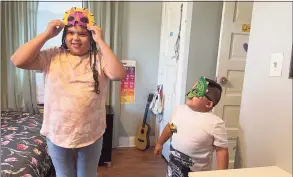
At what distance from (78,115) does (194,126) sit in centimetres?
55

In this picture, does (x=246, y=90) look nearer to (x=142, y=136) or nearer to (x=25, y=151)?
(x=25, y=151)

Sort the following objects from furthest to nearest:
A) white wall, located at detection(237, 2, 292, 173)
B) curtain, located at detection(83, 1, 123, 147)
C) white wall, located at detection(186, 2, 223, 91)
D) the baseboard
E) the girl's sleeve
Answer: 1. the baseboard
2. curtain, located at detection(83, 1, 123, 147)
3. white wall, located at detection(186, 2, 223, 91)
4. the girl's sleeve
5. white wall, located at detection(237, 2, 292, 173)

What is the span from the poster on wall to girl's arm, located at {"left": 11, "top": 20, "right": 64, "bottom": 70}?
1.85 metres

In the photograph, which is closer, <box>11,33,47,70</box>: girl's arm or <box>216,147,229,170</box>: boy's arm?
<box>11,33,47,70</box>: girl's arm

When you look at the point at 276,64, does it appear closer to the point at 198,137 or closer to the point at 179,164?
the point at 198,137

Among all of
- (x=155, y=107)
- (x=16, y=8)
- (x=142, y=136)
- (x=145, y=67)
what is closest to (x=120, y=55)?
(x=145, y=67)

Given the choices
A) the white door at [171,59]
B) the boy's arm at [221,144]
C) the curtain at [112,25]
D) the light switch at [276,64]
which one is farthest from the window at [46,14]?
the light switch at [276,64]

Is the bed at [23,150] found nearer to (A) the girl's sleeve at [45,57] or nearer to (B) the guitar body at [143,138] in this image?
(A) the girl's sleeve at [45,57]

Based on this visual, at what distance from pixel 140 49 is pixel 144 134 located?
3.30 ft

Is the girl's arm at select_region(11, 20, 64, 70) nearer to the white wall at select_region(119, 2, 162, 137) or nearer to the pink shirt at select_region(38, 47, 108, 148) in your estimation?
the pink shirt at select_region(38, 47, 108, 148)

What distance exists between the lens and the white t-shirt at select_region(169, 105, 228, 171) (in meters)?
1.19

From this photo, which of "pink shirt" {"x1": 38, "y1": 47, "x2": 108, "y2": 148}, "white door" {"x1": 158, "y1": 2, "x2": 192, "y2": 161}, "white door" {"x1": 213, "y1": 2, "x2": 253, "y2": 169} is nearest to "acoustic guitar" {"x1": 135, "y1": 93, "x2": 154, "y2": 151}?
"white door" {"x1": 158, "y1": 2, "x2": 192, "y2": 161}

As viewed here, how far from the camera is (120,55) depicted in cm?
289

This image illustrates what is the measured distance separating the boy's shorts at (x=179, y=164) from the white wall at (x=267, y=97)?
309mm
